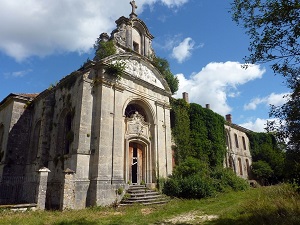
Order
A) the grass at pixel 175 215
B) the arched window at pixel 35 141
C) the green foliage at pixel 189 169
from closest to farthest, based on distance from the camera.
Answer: the grass at pixel 175 215 → the green foliage at pixel 189 169 → the arched window at pixel 35 141

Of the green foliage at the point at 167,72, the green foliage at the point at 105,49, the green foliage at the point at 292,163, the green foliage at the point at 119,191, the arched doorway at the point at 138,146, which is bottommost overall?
the green foliage at the point at 119,191

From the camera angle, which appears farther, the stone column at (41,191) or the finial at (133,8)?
the finial at (133,8)

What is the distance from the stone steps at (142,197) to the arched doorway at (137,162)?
0.97 meters

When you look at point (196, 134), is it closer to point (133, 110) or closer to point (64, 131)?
point (133, 110)

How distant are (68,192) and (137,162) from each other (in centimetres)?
536

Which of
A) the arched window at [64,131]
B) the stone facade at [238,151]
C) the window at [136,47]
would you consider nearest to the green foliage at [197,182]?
the arched window at [64,131]

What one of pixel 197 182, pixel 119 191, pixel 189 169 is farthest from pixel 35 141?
pixel 197 182

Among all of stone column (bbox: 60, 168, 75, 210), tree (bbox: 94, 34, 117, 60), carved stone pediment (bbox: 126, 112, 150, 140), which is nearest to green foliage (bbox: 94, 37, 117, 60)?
tree (bbox: 94, 34, 117, 60)

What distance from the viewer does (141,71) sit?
16.5 metres

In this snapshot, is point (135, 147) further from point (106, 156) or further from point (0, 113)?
point (0, 113)

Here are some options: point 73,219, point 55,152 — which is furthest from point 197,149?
point 73,219

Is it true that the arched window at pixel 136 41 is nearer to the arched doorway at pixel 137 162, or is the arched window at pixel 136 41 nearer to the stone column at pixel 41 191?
the arched doorway at pixel 137 162

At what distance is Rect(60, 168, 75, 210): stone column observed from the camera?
10523mm

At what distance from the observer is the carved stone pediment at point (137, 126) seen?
14.9 metres
